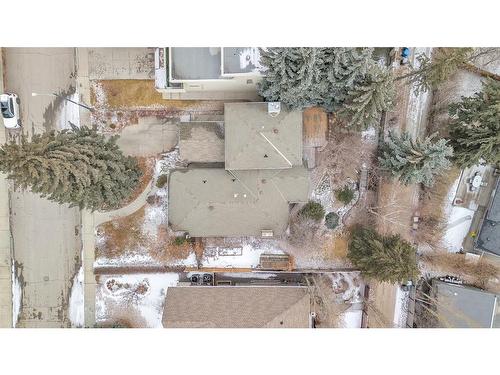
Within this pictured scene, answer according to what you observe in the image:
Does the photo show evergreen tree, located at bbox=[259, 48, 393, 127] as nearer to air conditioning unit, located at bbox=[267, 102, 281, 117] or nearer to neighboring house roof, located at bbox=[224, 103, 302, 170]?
air conditioning unit, located at bbox=[267, 102, 281, 117]

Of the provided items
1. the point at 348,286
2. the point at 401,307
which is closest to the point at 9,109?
the point at 348,286

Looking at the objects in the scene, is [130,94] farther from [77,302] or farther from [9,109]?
[77,302]

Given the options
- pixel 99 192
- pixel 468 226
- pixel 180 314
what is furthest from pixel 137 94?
pixel 468 226

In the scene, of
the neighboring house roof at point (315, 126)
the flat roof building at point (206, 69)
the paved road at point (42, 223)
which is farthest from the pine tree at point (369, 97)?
the paved road at point (42, 223)

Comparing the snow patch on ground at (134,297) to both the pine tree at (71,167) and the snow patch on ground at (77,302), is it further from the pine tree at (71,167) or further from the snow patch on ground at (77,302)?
the pine tree at (71,167)

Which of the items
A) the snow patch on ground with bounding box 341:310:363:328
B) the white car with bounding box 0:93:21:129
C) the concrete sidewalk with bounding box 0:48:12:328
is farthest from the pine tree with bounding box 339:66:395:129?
the concrete sidewalk with bounding box 0:48:12:328

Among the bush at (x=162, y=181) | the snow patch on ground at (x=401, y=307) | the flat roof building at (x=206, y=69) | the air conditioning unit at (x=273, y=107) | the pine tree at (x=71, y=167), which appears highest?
the flat roof building at (x=206, y=69)
